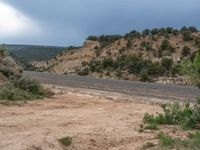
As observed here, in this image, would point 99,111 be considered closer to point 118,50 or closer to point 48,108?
point 48,108

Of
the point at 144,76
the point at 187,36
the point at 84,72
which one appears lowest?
the point at 84,72

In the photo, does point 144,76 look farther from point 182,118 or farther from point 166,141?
point 166,141

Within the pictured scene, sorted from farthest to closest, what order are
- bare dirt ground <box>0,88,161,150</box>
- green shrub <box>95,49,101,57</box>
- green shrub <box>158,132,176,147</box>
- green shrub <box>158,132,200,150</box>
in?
1. green shrub <box>95,49,101,57</box>
2. bare dirt ground <box>0,88,161,150</box>
3. green shrub <box>158,132,176,147</box>
4. green shrub <box>158,132,200,150</box>

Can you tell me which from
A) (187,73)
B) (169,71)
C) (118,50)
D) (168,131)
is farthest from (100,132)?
(118,50)

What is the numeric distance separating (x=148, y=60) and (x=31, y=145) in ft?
329

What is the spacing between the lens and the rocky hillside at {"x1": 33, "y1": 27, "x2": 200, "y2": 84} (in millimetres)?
106062

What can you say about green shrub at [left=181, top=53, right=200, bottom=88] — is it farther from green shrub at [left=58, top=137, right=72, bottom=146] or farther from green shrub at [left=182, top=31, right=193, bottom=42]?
green shrub at [left=182, top=31, right=193, bottom=42]

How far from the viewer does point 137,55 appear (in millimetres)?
118688

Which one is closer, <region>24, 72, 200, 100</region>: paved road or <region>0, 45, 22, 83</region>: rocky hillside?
<region>0, 45, 22, 83</region>: rocky hillside

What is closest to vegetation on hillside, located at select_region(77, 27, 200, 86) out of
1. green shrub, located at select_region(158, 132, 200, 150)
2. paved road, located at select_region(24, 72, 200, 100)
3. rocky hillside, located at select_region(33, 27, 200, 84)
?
rocky hillside, located at select_region(33, 27, 200, 84)

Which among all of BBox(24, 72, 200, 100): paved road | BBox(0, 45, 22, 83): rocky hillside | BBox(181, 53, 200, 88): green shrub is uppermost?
BBox(181, 53, 200, 88): green shrub

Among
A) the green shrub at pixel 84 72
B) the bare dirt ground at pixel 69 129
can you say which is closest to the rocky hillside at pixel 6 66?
the bare dirt ground at pixel 69 129

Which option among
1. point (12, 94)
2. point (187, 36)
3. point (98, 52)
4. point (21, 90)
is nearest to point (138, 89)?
point (21, 90)

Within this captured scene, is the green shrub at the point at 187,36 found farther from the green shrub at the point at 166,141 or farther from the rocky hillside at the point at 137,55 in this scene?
the green shrub at the point at 166,141
